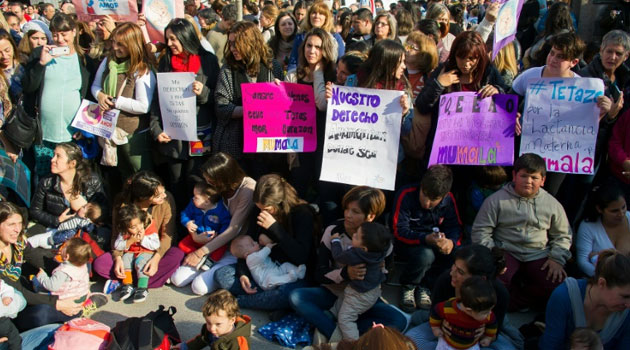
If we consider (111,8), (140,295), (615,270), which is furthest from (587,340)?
(111,8)

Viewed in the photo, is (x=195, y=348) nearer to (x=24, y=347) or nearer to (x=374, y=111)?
(x=24, y=347)

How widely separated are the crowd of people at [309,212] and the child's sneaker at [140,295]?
1 cm

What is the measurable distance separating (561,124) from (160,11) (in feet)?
13.5

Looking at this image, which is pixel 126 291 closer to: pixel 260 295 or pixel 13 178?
pixel 260 295

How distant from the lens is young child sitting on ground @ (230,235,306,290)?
428cm

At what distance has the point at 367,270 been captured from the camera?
12.3 feet

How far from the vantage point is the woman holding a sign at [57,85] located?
5.45 m

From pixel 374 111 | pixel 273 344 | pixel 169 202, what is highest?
pixel 374 111

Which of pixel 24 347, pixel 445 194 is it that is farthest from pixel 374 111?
pixel 24 347

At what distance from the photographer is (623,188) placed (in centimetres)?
464

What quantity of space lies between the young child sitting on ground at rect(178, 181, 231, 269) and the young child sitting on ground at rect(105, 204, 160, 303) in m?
0.29

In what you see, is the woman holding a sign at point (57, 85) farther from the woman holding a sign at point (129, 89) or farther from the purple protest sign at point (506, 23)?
the purple protest sign at point (506, 23)

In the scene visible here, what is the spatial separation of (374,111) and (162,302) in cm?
234

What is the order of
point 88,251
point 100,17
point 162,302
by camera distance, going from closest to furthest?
point 88,251 → point 162,302 → point 100,17
